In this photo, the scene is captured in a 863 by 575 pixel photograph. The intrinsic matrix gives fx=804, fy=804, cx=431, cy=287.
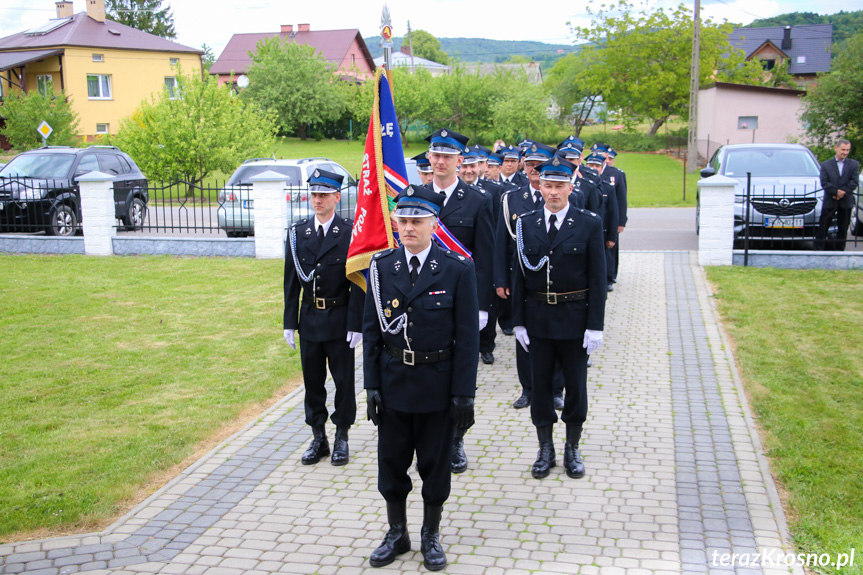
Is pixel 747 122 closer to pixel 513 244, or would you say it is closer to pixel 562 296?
pixel 513 244

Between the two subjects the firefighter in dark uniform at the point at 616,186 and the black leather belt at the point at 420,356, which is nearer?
the black leather belt at the point at 420,356

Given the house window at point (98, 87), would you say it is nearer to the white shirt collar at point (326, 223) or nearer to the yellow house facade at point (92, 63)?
the yellow house facade at point (92, 63)

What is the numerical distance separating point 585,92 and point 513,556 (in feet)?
191

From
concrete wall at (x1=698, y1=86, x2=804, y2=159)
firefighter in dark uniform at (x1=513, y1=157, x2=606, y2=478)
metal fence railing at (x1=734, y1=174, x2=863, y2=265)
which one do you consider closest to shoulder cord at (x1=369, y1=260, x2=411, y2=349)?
firefighter in dark uniform at (x1=513, y1=157, x2=606, y2=478)

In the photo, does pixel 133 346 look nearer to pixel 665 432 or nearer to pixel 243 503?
pixel 243 503

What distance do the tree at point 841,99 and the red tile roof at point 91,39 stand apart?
35.9 m

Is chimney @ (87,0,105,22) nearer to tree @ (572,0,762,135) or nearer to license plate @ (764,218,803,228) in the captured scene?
tree @ (572,0,762,135)

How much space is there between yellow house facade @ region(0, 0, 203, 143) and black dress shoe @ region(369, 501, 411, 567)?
4241cm

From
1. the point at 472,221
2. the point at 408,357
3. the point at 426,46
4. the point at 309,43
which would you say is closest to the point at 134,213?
the point at 472,221

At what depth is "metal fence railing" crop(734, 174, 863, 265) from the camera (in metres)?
13.9

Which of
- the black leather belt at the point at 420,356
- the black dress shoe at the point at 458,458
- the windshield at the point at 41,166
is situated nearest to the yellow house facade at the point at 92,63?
the windshield at the point at 41,166

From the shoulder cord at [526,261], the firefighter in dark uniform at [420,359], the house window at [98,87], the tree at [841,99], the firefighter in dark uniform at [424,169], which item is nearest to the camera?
the firefighter in dark uniform at [420,359]

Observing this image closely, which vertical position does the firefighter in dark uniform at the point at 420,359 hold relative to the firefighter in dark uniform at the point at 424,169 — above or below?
below

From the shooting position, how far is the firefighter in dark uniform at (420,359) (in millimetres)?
4488
